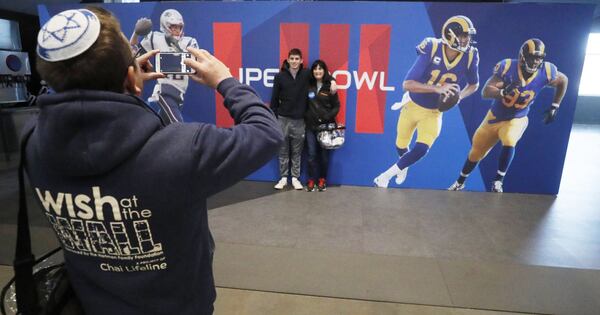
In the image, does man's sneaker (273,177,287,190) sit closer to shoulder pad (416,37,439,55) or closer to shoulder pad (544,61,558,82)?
shoulder pad (416,37,439,55)

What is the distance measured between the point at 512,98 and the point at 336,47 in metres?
2.01

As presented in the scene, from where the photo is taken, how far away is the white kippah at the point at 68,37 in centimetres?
68

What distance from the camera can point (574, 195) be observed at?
447cm

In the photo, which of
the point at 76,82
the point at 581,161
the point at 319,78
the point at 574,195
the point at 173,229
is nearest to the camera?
the point at 76,82

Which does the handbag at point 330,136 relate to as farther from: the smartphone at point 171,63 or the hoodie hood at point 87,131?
the hoodie hood at point 87,131

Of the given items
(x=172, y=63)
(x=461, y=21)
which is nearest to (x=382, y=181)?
(x=461, y=21)

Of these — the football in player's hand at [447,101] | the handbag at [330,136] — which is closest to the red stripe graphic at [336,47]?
the handbag at [330,136]

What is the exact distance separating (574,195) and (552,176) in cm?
44

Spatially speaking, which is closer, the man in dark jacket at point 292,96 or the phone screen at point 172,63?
the phone screen at point 172,63

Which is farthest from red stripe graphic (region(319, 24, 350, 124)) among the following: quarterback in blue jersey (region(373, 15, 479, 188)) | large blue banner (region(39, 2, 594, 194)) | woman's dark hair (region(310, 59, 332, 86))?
quarterback in blue jersey (region(373, 15, 479, 188))

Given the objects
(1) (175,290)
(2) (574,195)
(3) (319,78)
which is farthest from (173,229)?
(2) (574,195)

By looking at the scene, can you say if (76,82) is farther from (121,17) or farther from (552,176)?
(552,176)

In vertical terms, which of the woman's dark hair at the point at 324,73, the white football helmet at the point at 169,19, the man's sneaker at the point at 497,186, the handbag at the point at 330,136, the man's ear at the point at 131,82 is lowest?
the man's sneaker at the point at 497,186

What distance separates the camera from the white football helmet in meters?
4.36
